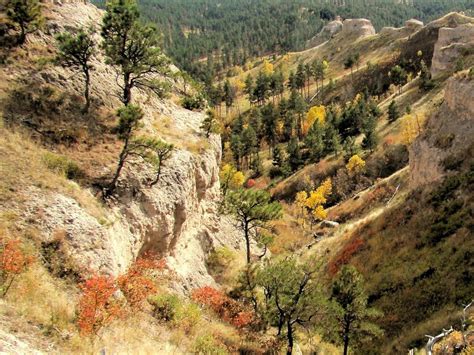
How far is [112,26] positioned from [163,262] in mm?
18537

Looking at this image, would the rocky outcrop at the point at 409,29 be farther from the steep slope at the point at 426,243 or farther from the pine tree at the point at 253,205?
the pine tree at the point at 253,205

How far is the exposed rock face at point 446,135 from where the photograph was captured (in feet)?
124

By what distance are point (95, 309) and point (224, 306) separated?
52.5 feet

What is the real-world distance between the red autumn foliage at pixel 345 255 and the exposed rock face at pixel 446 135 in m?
9.20

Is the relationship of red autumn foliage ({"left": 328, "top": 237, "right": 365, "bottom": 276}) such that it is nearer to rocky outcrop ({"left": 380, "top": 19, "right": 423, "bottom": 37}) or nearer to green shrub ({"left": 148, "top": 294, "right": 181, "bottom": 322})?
green shrub ({"left": 148, "top": 294, "right": 181, "bottom": 322})

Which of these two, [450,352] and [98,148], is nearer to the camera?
[450,352]

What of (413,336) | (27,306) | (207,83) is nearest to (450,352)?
(413,336)

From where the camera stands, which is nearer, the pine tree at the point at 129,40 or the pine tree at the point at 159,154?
the pine tree at the point at 159,154

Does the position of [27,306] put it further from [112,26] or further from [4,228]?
[112,26]

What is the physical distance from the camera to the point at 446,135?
39.6 m

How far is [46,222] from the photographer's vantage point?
69.3 feet

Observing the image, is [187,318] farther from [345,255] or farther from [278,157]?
[278,157]

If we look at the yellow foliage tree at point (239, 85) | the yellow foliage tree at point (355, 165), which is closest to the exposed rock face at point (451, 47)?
the yellow foliage tree at point (355, 165)

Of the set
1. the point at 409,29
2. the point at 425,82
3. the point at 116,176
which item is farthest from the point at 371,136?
the point at 409,29
